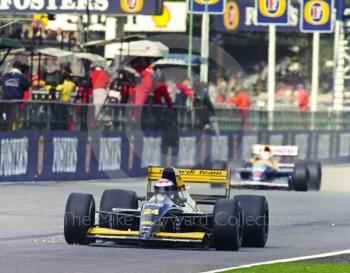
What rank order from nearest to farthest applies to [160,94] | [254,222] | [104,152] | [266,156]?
[254,222] < [266,156] < [104,152] < [160,94]

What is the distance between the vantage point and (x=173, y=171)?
1522 cm

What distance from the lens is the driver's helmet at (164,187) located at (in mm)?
14914

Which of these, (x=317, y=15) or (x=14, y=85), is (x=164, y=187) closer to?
(x=14, y=85)

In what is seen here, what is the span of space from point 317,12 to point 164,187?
25.6 metres

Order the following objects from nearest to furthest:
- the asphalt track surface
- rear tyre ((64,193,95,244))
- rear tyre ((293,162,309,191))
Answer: the asphalt track surface → rear tyre ((64,193,95,244)) → rear tyre ((293,162,309,191))

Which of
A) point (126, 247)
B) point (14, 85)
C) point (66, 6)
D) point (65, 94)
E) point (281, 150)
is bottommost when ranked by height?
point (126, 247)

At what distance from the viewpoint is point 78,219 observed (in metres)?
14.6

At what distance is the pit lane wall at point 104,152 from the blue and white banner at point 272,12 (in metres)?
3.30

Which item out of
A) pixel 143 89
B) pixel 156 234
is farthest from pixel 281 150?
pixel 156 234

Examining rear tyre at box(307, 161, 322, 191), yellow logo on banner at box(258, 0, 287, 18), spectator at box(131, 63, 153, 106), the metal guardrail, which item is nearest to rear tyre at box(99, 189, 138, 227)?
the metal guardrail

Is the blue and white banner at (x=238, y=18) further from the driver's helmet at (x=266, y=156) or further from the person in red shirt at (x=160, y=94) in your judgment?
the driver's helmet at (x=266, y=156)

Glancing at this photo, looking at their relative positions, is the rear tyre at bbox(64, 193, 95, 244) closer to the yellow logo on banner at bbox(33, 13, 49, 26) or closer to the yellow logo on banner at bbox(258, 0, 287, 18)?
the yellow logo on banner at bbox(33, 13, 49, 26)

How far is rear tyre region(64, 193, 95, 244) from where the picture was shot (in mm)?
14562

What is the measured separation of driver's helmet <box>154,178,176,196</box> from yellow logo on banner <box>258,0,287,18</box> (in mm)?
24169
